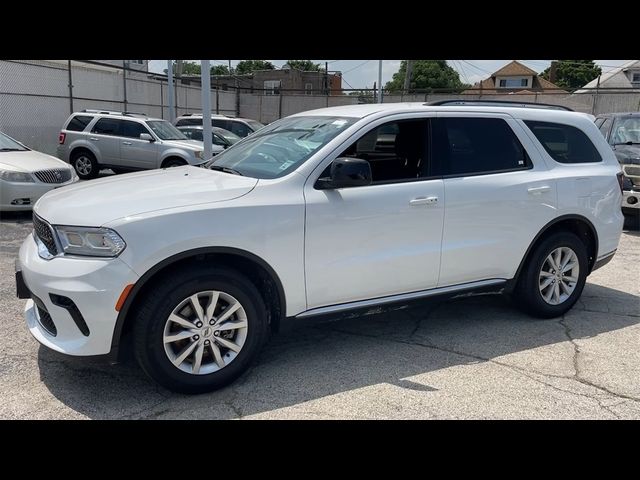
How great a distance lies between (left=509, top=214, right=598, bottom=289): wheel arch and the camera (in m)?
4.85

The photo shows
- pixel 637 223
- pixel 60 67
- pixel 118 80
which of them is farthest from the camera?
pixel 118 80

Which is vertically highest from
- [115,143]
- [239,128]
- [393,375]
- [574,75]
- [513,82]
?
[574,75]

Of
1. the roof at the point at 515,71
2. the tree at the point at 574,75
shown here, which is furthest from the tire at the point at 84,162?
the tree at the point at 574,75

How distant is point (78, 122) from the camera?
561 inches

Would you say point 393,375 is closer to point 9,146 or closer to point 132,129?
point 9,146

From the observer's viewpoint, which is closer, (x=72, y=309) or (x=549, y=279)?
(x=72, y=309)

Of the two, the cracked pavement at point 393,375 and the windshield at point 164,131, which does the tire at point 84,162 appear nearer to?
the windshield at point 164,131

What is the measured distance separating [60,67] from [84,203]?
18.5 m

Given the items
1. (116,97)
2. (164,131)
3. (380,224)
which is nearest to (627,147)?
(380,224)

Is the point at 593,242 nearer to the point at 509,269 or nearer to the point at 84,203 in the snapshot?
the point at 509,269

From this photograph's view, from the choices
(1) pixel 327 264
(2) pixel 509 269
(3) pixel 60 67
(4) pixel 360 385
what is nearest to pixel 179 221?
(1) pixel 327 264

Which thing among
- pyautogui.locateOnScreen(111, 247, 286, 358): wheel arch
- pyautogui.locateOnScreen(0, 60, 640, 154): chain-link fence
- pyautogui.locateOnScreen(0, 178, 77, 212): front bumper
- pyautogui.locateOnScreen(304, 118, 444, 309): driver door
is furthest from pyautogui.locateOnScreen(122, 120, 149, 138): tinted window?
pyautogui.locateOnScreen(111, 247, 286, 358): wheel arch

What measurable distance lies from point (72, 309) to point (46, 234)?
1.95ft

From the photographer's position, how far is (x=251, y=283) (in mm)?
3598
